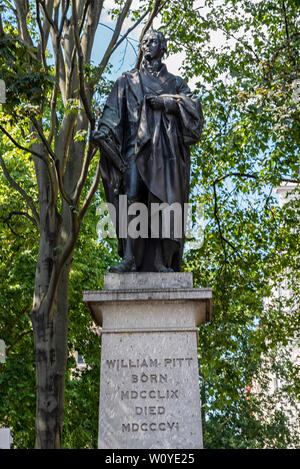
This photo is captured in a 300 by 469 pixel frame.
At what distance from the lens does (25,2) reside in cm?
1414

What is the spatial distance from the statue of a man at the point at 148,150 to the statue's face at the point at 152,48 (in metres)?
0.24

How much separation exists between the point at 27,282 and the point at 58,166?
6.23m

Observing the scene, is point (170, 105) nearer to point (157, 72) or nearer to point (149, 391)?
point (157, 72)

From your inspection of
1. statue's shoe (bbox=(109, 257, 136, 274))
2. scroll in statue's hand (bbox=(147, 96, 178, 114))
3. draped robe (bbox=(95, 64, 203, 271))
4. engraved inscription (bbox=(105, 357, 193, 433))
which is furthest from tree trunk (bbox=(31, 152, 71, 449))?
engraved inscription (bbox=(105, 357, 193, 433))

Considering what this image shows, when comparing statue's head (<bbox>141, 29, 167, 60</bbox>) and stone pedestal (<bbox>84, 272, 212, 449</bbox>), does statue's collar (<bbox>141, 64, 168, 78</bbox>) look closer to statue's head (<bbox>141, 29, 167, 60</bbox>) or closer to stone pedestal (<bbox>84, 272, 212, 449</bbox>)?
statue's head (<bbox>141, 29, 167, 60</bbox>)

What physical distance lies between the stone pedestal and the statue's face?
2.58 metres

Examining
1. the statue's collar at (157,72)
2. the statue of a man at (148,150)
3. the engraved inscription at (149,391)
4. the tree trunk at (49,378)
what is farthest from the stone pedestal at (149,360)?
the tree trunk at (49,378)

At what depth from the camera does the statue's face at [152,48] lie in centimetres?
767

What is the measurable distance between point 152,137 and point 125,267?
1.40 meters

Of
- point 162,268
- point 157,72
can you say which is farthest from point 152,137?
point 162,268

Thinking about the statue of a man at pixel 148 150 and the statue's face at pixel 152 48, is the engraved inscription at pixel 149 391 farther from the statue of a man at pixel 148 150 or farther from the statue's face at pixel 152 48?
the statue's face at pixel 152 48
